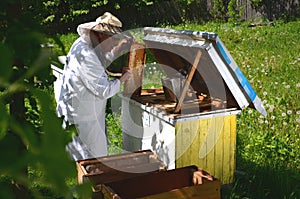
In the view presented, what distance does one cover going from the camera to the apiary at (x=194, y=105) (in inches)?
122

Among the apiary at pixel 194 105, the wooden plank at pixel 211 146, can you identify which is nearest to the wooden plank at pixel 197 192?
the apiary at pixel 194 105

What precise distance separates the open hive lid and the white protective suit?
46cm

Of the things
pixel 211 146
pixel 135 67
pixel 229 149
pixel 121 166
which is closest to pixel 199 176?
pixel 121 166

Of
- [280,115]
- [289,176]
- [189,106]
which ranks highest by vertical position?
[189,106]

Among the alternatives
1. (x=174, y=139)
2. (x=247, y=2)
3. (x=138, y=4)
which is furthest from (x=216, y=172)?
(x=247, y=2)

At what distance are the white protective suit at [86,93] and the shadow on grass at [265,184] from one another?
1.12 metres

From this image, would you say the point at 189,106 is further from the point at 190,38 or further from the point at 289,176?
the point at 289,176

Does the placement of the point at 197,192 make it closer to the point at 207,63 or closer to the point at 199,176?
the point at 199,176

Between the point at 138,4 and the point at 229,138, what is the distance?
40.1 ft

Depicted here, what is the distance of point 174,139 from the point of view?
316 centimetres

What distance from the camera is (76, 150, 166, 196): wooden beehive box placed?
291cm

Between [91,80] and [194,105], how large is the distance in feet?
2.63

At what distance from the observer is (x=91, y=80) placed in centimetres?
351

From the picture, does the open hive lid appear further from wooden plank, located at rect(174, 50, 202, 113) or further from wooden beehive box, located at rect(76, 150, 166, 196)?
wooden beehive box, located at rect(76, 150, 166, 196)
